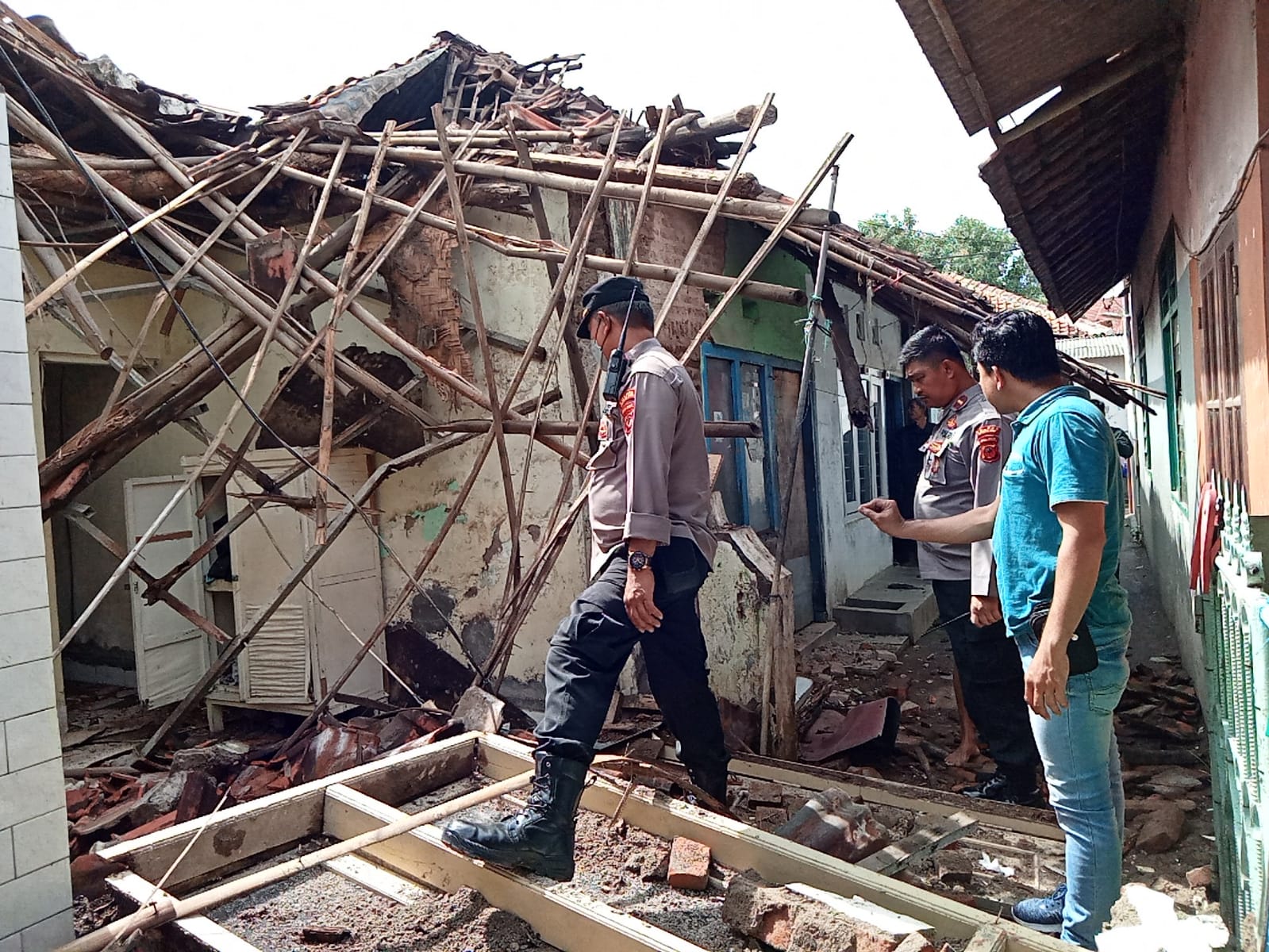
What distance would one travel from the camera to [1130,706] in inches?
202

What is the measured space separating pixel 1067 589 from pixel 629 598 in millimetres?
1232

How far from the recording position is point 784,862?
2.61 m

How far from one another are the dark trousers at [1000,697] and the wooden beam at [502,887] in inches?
78.0

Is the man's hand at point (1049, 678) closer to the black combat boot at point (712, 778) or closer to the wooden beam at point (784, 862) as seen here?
the wooden beam at point (784, 862)

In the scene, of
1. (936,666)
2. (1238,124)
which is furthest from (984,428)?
(936,666)

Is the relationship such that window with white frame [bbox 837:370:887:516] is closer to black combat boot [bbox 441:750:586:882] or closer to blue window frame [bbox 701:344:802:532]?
blue window frame [bbox 701:344:802:532]

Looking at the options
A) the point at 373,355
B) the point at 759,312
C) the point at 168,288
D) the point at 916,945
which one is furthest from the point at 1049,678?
the point at 759,312

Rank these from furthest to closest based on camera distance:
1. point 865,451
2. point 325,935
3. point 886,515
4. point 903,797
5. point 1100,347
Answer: point 1100,347
point 865,451
point 903,797
point 886,515
point 325,935

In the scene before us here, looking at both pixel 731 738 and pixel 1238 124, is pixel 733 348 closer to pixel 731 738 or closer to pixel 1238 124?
pixel 731 738

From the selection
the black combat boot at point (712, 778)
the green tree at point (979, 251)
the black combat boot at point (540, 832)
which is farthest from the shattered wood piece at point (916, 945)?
the green tree at point (979, 251)

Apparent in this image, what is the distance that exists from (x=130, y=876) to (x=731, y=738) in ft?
8.84

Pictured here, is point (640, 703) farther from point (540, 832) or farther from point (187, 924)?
point (187, 924)

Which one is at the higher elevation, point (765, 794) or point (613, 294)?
point (613, 294)

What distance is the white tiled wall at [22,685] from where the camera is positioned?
216cm
